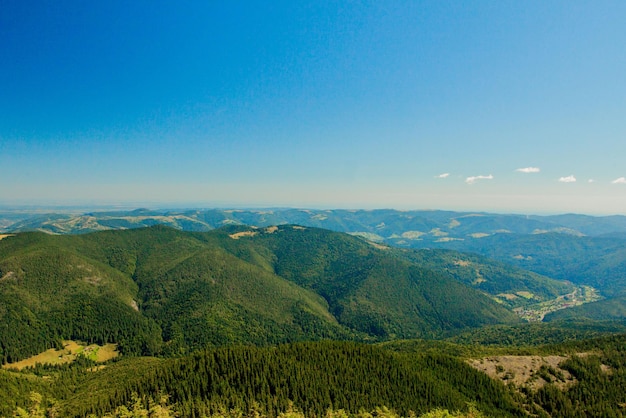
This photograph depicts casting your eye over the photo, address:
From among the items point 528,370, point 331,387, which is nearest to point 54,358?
point 331,387

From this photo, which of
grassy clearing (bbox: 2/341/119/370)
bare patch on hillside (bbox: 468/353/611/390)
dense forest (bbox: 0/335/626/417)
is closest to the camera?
dense forest (bbox: 0/335/626/417)

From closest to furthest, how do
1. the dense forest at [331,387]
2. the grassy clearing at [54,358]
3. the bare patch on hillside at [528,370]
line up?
1. the dense forest at [331,387]
2. the bare patch on hillside at [528,370]
3. the grassy clearing at [54,358]

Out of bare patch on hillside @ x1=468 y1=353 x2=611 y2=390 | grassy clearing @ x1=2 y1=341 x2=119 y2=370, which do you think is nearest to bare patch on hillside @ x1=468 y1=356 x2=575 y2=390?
bare patch on hillside @ x1=468 y1=353 x2=611 y2=390

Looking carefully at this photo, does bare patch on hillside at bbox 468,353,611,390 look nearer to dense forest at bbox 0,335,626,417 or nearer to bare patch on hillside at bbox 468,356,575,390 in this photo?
bare patch on hillside at bbox 468,356,575,390

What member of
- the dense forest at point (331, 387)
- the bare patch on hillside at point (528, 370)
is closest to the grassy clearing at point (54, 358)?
the dense forest at point (331, 387)

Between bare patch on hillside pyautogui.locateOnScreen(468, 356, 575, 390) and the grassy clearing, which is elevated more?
bare patch on hillside pyautogui.locateOnScreen(468, 356, 575, 390)

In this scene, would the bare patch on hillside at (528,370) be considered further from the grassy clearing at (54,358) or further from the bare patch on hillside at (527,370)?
the grassy clearing at (54,358)

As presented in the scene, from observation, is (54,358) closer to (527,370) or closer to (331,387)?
(331,387)

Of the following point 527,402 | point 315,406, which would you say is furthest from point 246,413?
point 527,402

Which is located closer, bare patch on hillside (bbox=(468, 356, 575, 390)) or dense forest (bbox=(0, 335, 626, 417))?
dense forest (bbox=(0, 335, 626, 417))

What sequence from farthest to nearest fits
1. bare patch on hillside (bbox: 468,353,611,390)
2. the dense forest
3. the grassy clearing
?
the grassy clearing, bare patch on hillside (bbox: 468,353,611,390), the dense forest

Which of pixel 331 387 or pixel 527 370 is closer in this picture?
pixel 331 387
